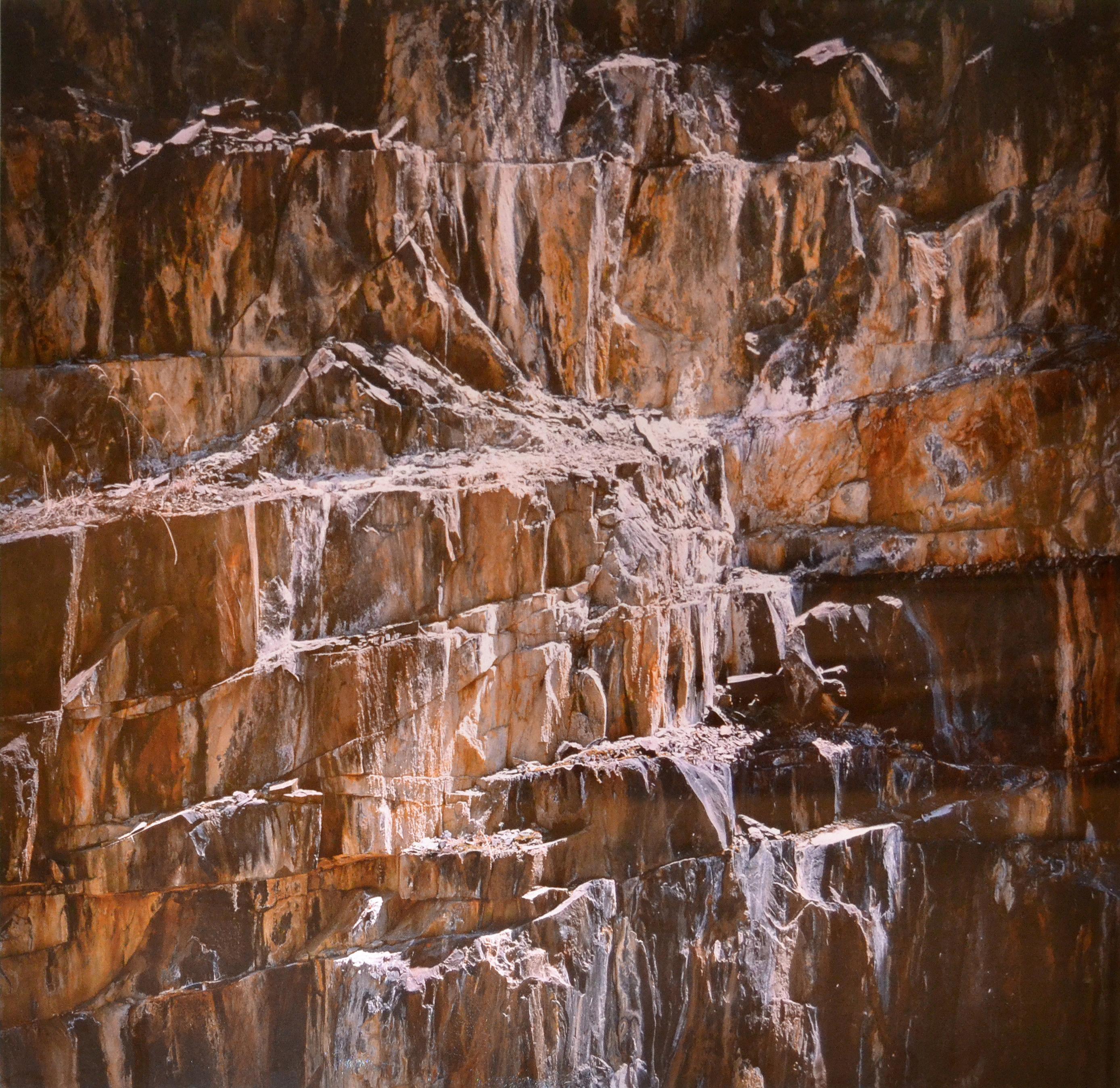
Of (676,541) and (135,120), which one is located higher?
(135,120)

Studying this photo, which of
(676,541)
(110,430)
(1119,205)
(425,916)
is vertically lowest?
(425,916)

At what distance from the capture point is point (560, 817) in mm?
4340

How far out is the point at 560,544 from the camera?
4.38 meters

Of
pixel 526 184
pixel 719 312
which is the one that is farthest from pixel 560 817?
pixel 526 184

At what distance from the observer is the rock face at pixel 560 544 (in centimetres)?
422

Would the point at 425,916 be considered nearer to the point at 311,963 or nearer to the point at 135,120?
the point at 311,963

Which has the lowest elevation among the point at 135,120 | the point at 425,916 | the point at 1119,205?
the point at 425,916

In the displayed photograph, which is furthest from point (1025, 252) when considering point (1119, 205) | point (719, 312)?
point (719, 312)

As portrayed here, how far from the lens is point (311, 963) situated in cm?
429

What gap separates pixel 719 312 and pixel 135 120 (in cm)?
279

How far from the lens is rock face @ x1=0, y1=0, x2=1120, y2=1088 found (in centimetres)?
422

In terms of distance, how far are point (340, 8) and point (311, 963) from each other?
4350 mm

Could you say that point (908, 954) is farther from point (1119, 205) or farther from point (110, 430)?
point (110, 430)

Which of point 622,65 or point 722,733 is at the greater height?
point 622,65
